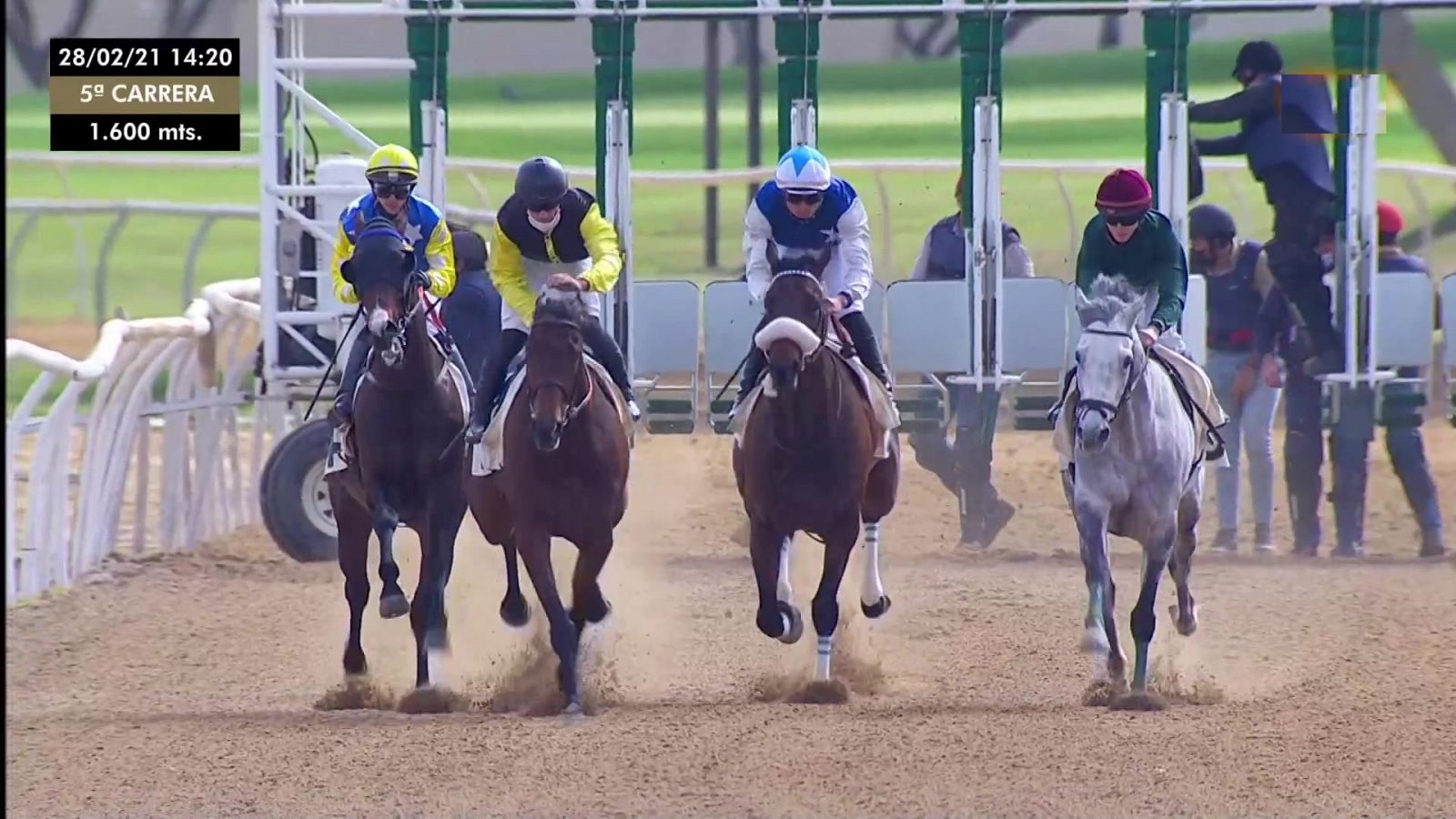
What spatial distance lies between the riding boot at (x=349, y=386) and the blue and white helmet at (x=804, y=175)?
156 cm

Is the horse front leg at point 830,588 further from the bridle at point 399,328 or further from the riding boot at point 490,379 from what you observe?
the bridle at point 399,328

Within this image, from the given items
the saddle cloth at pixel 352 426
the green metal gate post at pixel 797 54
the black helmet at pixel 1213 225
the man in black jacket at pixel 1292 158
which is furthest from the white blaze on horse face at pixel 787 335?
the black helmet at pixel 1213 225

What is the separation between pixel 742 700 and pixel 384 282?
73.6 inches

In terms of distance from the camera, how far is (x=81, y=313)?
17.1 meters

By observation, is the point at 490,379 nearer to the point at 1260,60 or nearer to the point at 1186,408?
the point at 1186,408

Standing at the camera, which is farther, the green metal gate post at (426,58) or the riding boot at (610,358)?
the green metal gate post at (426,58)

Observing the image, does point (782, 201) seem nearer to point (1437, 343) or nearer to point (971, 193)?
point (971, 193)

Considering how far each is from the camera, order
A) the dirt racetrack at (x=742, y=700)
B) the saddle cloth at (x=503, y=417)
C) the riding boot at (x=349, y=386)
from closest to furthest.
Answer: the dirt racetrack at (x=742, y=700), the saddle cloth at (x=503, y=417), the riding boot at (x=349, y=386)

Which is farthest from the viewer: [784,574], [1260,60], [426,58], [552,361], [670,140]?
[670,140]

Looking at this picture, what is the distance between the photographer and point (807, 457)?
8125mm

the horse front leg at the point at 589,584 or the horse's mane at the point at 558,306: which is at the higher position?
the horse's mane at the point at 558,306

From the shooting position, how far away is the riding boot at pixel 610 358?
8156mm

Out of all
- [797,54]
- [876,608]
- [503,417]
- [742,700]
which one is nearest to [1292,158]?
[797,54]

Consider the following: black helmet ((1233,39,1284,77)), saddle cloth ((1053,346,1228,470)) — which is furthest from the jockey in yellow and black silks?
black helmet ((1233,39,1284,77))
